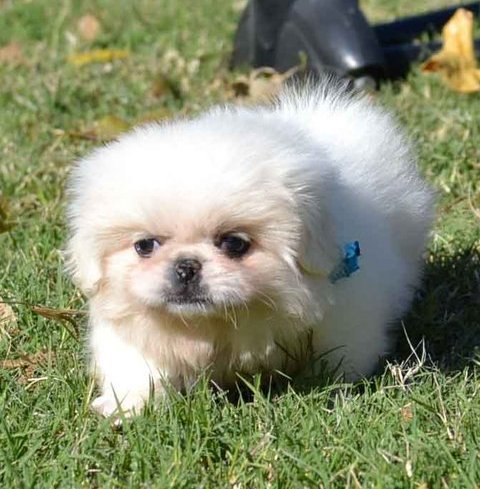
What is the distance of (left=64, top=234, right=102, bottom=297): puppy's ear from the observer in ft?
9.73

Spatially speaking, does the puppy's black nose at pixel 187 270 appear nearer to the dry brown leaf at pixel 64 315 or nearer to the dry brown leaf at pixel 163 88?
the dry brown leaf at pixel 64 315

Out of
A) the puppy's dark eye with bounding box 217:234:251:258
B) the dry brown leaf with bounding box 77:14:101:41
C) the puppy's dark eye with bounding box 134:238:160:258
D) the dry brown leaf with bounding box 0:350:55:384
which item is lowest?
the dry brown leaf with bounding box 77:14:101:41

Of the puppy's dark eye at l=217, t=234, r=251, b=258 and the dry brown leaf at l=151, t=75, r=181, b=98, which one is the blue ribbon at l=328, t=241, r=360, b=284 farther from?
the dry brown leaf at l=151, t=75, r=181, b=98

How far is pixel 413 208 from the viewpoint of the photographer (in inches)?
141

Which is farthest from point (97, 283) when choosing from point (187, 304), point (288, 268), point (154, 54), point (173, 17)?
point (173, 17)

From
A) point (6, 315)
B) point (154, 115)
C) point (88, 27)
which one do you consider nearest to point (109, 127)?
point (154, 115)

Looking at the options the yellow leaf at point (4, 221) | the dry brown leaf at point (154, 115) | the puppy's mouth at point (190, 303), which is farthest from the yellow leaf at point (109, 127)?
the puppy's mouth at point (190, 303)

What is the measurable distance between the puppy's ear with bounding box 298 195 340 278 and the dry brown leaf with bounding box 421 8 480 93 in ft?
8.28

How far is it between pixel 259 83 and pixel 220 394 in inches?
97.6

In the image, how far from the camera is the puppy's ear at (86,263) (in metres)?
2.96

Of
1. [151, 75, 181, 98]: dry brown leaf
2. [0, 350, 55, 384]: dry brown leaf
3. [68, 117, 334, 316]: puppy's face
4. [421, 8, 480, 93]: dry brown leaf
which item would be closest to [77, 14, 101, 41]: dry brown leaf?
[151, 75, 181, 98]: dry brown leaf

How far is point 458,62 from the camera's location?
5.38m

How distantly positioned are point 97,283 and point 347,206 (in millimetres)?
661

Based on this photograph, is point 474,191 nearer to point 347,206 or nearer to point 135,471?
point 347,206
